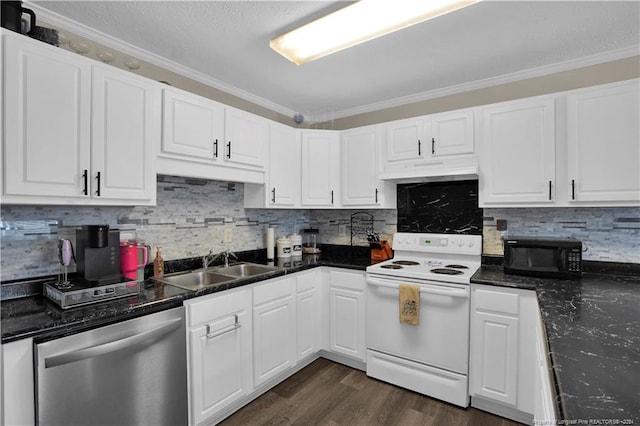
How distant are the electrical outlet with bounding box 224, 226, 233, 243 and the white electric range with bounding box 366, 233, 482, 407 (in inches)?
49.8

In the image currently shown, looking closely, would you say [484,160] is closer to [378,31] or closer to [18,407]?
[378,31]

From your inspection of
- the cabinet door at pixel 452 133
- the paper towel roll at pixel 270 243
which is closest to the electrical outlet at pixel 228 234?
the paper towel roll at pixel 270 243

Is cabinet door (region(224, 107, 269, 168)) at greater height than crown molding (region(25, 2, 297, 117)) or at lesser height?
lesser

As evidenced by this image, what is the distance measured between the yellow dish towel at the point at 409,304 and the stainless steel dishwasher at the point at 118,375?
1.54 metres

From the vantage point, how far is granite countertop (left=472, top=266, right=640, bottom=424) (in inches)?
31.2

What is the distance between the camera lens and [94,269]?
178 centimetres

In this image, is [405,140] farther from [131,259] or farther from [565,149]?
[131,259]

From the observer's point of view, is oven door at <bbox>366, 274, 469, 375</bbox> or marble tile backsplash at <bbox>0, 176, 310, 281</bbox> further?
oven door at <bbox>366, 274, 469, 375</bbox>

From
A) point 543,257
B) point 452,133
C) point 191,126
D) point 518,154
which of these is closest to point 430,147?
point 452,133

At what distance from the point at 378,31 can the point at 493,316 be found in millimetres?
1958

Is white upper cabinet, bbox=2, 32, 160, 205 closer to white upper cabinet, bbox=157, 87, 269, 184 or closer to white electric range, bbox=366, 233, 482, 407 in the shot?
white upper cabinet, bbox=157, 87, 269, 184

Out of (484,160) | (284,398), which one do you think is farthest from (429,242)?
(284,398)

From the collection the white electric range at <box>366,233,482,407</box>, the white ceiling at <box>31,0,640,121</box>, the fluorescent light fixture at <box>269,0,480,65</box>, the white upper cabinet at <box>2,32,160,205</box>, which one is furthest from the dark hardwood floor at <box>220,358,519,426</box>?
the white ceiling at <box>31,0,640,121</box>

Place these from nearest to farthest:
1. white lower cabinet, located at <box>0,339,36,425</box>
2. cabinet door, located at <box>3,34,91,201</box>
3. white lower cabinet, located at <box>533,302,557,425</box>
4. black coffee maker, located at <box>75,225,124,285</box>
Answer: white lower cabinet, located at <box>533,302,557,425</box>, white lower cabinet, located at <box>0,339,36,425</box>, cabinet door, located at <box>3,34,91,201</box>, black coffee maker, located at <box>75,225,124,285</box>
